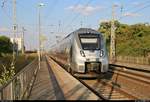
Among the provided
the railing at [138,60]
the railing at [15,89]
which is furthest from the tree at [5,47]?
the railing at [15,89]

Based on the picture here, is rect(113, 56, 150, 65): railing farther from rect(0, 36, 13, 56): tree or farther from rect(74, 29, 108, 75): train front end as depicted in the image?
rect(0, 36, 13, 56): tree

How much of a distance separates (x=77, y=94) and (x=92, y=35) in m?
8.94

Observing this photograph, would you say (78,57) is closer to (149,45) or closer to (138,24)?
(149,45)

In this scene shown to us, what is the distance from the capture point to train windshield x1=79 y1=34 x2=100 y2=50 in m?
22.0

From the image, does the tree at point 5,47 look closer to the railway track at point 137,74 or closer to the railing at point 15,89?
the railway track at point 137,74

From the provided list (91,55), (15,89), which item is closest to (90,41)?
(91,55)

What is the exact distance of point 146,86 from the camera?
18.0 meters

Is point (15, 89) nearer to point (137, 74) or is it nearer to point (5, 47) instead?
point (137, 74)

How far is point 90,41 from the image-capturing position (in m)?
22.2

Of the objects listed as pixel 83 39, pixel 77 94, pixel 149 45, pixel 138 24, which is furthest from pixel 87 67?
pixel 138 24

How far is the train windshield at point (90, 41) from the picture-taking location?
22.0 meters

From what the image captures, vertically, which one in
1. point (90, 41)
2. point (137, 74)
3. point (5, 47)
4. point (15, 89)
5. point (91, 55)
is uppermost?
point (5, 47)

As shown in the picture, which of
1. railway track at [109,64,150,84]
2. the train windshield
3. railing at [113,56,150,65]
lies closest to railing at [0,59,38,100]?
railway track at [109,64,150,84]

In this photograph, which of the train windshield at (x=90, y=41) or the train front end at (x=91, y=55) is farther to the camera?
the train windshield at (x=90, y=41)
